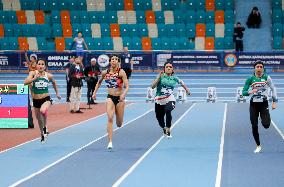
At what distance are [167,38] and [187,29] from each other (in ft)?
4.70

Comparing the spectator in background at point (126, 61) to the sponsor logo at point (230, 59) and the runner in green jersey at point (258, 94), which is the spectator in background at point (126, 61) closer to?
the sponsor logo at point (230, 59)

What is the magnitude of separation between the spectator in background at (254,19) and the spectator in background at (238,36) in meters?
1.85

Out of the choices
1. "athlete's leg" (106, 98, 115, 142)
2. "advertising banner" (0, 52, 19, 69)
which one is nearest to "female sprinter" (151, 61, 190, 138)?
"athlete's leg" (106, 98, 115, 142)

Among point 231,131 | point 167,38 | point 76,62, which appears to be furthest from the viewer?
point 167,38

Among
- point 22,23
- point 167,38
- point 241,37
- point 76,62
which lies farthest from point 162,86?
point 22,23

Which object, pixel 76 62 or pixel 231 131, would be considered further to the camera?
pixel 76 62

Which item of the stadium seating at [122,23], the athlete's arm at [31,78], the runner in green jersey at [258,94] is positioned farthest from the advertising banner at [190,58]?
the runner in green jersey at [258,94]

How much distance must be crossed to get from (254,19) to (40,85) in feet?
78.7

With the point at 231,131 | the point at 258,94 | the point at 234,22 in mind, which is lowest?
the point at 231,131

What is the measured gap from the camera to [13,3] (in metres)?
40.0

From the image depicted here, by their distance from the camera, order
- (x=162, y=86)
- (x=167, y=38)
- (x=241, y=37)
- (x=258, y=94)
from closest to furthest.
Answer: (x=258, y=94) < (x=162, y=86) < (x=241, y=37) < (x=167, y=38)

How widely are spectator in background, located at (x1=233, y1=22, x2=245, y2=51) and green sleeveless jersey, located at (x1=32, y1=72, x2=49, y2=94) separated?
20999 millimetres

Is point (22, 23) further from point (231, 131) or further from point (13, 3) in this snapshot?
point (231, 131)

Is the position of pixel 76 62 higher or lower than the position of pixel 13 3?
lower
